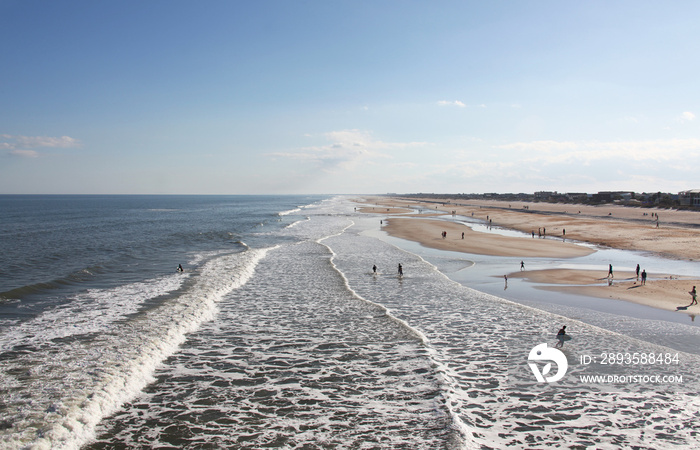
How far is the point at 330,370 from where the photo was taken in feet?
41.0

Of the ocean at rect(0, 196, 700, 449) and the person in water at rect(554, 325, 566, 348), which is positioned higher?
the person in water at rect(554, 325, 566, 348)

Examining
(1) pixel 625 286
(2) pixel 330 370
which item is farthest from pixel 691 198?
(2) pixel 330 370

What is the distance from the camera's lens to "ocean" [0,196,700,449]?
9172 millimetres

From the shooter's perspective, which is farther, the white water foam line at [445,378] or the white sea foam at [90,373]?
the white sea foam at [90,373]

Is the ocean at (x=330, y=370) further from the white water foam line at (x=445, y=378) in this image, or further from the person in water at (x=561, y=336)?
the person in water at (x=561, y=336)

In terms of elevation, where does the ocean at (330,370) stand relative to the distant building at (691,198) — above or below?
below

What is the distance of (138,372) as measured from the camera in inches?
481

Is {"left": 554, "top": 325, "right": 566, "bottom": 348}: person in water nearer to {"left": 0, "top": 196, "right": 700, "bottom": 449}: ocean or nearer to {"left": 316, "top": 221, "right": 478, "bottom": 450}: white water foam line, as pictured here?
{"left": 0, "top": 196, "right": 700, "bottom": 449}: ocean

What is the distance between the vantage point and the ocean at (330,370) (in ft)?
30.1

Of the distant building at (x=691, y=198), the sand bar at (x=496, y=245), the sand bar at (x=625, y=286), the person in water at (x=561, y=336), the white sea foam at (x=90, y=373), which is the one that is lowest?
the white sea foam at (x=90, y=373)

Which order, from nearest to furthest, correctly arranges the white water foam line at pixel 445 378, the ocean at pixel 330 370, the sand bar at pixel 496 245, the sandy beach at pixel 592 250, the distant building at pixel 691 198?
1. the white water foam line at pixel 445 378
2. the ocean at pixel 330 370
3. the sandy beach at pixel 592 250
4. the sand bar at pixel 496 245
5. the distant building at pixel 691 198

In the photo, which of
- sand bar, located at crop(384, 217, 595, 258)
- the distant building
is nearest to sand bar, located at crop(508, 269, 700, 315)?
sand bar, located at crop(384, 217, 595, 258)

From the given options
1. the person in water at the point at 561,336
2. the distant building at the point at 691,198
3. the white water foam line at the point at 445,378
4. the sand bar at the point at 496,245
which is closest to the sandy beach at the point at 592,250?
the sand bar at the point at 496,245

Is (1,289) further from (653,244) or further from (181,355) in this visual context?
(653,244)
